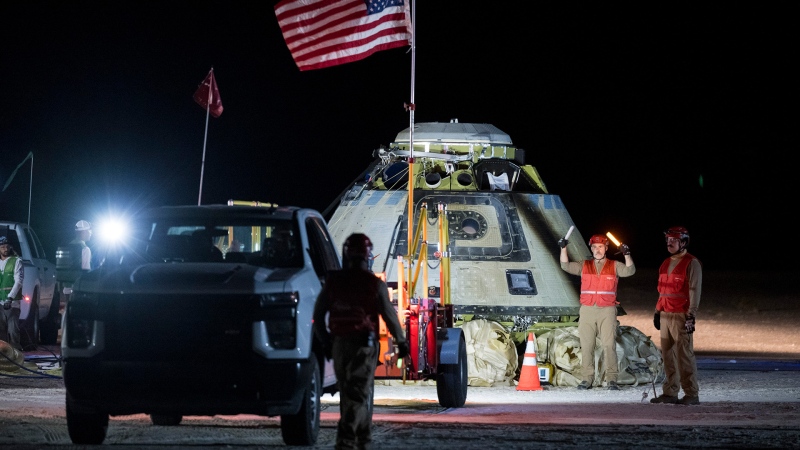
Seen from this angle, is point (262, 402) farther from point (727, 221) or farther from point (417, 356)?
point (727, 221)

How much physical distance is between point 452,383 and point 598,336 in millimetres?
3486

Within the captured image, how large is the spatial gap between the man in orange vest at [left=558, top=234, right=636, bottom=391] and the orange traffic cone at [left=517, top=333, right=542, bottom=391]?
63 cm

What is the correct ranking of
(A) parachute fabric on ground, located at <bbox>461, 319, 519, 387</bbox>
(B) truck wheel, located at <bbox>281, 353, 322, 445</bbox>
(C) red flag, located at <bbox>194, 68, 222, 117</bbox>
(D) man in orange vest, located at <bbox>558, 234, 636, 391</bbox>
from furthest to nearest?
(C) red flag, located at <bbox>194, 68, 222, 117</bbox>
(A) parachute fabric on ground, located at <bbox>461, 319, 519, 387</bbox>
(D) man in orange vest, located at <bbox>558, 234, 636, 391</bbox>
(B) truck wheel, located at <bbox>281, 353, 322, 445</bbox>

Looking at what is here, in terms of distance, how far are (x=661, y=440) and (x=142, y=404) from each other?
4.05 meters

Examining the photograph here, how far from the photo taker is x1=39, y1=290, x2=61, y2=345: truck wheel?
915 inches

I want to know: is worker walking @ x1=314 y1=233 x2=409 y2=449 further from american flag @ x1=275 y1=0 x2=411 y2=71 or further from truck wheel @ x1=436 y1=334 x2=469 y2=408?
american flag @ x1=275 y1=0 x2=411 y2=71

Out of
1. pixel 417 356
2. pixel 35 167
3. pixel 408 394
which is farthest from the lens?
pixel 35 167

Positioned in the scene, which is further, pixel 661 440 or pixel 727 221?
pixel 727 221

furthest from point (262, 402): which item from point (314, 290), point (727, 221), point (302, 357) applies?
point (727, 221)

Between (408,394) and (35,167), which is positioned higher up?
(35,167)

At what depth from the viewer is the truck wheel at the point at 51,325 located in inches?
915

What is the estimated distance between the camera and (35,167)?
5838 centimetres

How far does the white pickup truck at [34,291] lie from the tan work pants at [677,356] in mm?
10267

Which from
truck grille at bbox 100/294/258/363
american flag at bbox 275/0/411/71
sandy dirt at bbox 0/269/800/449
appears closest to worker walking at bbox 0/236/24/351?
sandy dirt at bbox 0/269/800/449
